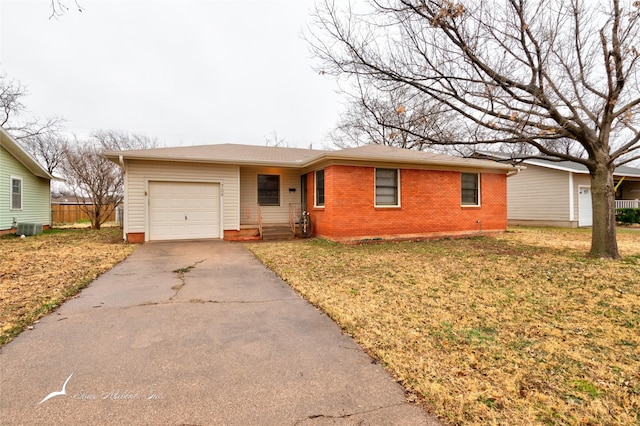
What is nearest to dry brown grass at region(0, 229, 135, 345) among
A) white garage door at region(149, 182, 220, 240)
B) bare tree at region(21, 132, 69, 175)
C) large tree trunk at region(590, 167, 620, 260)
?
white garage door at region(149, 182, 220, 240)

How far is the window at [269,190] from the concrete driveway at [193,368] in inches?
322

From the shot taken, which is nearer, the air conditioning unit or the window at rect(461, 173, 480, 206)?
the window at rect(461, 173, 480, 206)

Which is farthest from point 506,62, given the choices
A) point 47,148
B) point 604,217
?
point 47,148

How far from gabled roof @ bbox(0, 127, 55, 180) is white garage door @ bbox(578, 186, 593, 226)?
84.7 ft

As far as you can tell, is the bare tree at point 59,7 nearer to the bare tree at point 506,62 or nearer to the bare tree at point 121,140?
the bare tree at point 506,62

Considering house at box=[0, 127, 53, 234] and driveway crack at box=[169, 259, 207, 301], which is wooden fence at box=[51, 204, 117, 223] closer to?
house at box=[0, 127, 53, 234]

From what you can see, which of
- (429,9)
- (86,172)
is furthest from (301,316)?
(86,172)

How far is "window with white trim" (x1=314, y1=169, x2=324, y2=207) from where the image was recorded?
36.7ft

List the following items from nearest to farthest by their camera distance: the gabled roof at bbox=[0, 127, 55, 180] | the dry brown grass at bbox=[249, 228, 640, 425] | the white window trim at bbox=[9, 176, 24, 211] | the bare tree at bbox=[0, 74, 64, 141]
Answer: the dry brown grass at bbox=[249, 228, 640, 425]
the gabled roof at bbox=[0, 127, 55, 180]
the white window trim at bbox=[9, 176, 24, 211]
the bare tree at bbox=[0, 74, 64, 141]

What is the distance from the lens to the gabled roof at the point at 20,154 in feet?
38.6

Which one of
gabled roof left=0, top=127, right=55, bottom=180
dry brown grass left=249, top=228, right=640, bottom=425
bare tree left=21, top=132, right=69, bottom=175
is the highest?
bare tree left=21, top=132, right=69, bottom=175

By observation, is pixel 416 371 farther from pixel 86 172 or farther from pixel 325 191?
pixel 86 172

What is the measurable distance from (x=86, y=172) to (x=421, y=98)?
53.5 ft

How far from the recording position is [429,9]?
6.06 metres
